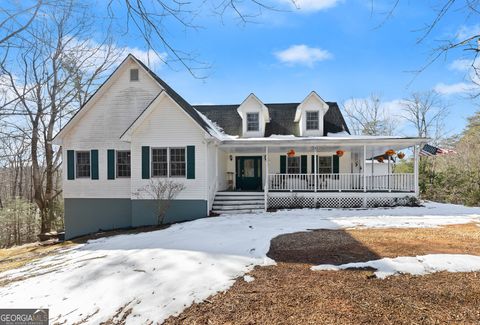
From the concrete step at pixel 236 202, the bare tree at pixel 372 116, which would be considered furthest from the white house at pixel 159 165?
the bare tree at pixel 372 116

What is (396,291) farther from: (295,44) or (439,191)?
(439,191)

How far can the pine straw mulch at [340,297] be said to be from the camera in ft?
11.4

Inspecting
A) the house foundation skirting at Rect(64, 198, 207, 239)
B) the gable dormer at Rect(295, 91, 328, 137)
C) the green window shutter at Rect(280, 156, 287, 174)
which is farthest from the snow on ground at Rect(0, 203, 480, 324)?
the gable dormer at Rect(295, 91, 328, 137)

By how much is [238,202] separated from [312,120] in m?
6.40

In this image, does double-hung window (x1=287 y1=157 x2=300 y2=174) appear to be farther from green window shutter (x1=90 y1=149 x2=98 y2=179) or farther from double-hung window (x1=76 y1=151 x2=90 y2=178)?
double-hung window (x1=76 y1=151 x2=90 y2=178)

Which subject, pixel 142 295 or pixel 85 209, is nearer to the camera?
pixel 142 295

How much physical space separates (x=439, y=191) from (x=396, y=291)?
18585mm

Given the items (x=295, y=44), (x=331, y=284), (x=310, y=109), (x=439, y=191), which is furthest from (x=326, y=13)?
(x=439, y=191)

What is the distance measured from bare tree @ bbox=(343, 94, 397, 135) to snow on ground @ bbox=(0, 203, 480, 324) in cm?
2284

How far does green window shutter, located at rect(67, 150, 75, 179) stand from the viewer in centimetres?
1316

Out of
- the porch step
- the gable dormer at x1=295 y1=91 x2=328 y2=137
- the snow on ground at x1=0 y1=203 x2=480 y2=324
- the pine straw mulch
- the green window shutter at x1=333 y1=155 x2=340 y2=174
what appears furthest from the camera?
the green window shutter at x1=333 y1=155 x2=340 y2=174

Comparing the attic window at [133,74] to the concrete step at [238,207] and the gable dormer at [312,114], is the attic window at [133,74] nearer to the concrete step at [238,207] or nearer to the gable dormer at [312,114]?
the concrete step at [238,207]

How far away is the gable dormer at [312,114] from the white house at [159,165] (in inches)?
46.4

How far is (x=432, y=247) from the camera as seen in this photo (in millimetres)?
6145
